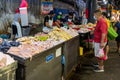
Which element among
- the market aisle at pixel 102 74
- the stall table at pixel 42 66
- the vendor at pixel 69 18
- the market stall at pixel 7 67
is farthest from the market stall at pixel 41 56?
the vendor at pixel 69 18

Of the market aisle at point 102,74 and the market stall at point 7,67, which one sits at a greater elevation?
the market stall at point 7,67

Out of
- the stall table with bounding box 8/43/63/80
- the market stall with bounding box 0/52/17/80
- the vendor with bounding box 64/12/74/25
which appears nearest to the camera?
the market stall with bounding box 0/52/17/80

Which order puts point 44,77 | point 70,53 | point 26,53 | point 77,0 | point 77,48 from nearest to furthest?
1. point 26,53
2. point 44,77
3. point 70,53
4. point 77,48
5. point 77,0

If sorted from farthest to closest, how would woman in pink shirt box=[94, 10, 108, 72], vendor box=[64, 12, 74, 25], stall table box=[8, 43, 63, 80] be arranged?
vendor box=[64, 12, 74, 25] < woman in pink shirt box=[94, 10, 108, 72] < stall table box=[8, 43, 63, 80]

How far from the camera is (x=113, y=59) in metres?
11.1

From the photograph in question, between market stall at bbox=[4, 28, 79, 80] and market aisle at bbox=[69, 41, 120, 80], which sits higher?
market stall at bbox=[4, 28, 79, 80]

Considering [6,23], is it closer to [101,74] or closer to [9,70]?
[101,74]

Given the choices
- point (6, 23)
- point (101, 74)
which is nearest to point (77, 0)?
point (6, 23)

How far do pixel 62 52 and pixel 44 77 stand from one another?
128cm

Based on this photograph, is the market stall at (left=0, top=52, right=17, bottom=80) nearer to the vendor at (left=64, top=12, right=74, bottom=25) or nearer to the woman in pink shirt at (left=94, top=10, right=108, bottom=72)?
the woman in pink shirt at (left=94, top=10, right=108, bottom=72)

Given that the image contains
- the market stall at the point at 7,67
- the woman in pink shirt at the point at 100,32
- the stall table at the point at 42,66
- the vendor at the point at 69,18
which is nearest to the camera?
the market stall at the point at 7,67

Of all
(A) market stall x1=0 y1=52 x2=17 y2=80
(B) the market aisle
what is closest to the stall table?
(A) market stall x1=0 y1=52 x2=17 y2=80

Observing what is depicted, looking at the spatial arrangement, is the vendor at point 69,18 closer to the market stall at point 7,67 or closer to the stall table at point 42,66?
the stall table at point 42,66

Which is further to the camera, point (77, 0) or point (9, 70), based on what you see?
point (77, 0)
